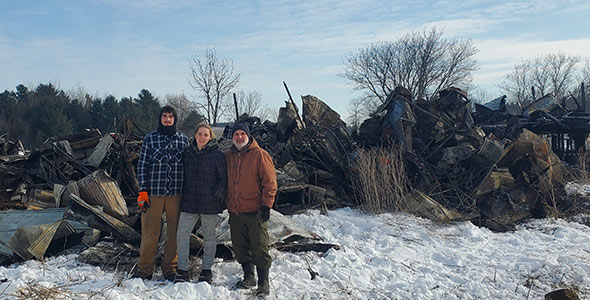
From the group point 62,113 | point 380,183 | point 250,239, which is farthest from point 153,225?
point 62,113

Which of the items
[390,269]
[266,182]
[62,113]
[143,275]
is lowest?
[390,269]

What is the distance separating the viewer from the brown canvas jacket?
4324mm

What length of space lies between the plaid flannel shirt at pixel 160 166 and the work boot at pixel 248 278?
1116mm

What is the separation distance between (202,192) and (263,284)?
1.19m

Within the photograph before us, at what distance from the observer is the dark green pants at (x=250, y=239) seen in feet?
14.4

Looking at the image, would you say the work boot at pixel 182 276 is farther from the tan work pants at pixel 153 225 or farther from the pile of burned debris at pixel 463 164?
the pile of burned debris at pixel 463 164

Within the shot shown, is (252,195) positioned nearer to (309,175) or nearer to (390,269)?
(390,269)

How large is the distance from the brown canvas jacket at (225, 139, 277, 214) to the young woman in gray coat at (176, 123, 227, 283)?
15 cm

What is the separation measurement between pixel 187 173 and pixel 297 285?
1813 millimetres

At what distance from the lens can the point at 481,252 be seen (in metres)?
6.37

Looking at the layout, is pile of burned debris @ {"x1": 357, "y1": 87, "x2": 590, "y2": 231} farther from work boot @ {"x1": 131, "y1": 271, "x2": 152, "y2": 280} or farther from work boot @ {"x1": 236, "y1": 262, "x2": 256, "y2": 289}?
work boot @ {"x1": 131, "y1": 271, "x2": 152, "y2": 280}

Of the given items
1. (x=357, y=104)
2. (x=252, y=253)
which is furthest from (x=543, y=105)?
(x=357, y=104)

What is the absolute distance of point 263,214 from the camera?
14.1ft

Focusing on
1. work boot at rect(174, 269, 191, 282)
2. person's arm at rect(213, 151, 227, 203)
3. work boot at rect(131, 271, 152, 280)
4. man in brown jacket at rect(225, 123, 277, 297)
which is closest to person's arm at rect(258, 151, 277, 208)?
man in brown jacket at rect(225, 123, 277, 297)
